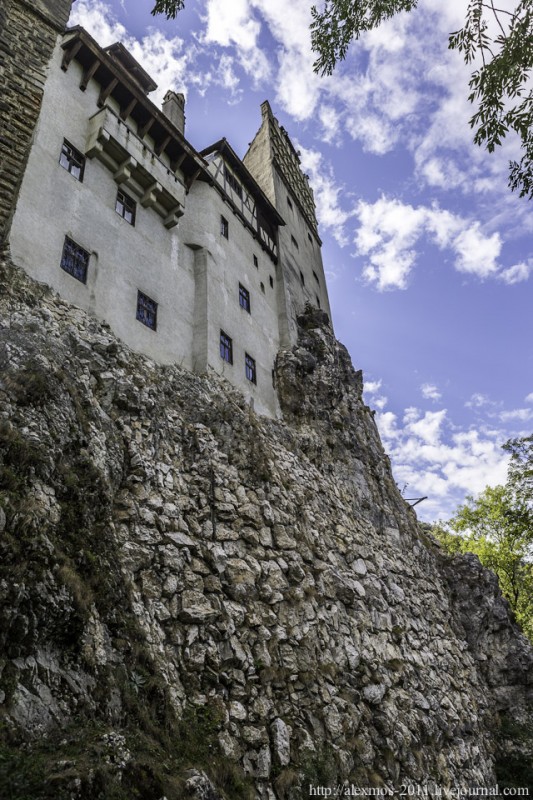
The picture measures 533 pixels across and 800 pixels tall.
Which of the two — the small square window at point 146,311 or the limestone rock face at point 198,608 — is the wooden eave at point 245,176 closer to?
the small square window at point 146,311

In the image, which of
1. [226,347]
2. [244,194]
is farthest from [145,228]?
[244,194]

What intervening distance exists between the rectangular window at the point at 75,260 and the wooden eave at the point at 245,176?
12621 millimetres

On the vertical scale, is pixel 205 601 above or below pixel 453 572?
below

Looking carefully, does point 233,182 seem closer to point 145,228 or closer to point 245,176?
point 245,176

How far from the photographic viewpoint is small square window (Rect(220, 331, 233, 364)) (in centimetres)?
1903

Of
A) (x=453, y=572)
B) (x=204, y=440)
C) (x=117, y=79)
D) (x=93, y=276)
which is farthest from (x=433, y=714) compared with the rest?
(x=117, y=79)

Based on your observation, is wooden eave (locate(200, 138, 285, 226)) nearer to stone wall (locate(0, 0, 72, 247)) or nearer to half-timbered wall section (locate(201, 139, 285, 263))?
half-timbered wall section (locate(201, 139, 285, 263))

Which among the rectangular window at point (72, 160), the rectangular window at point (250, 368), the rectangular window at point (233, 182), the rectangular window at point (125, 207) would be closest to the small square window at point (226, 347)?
the rectangular window at point (250, 368)

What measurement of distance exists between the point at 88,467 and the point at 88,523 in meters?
1.19

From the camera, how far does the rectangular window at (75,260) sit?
46.5ft

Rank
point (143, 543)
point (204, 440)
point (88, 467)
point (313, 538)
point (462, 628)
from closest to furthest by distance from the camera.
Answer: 1. point (88, 467)
2. point (143, 543)
3. point (204, 440)
4. point (313, 538)
5. point (462, 628)

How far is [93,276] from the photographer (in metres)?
14.9

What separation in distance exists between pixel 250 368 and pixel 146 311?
5479 mm

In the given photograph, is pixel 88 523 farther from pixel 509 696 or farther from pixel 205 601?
pixel 509 696
